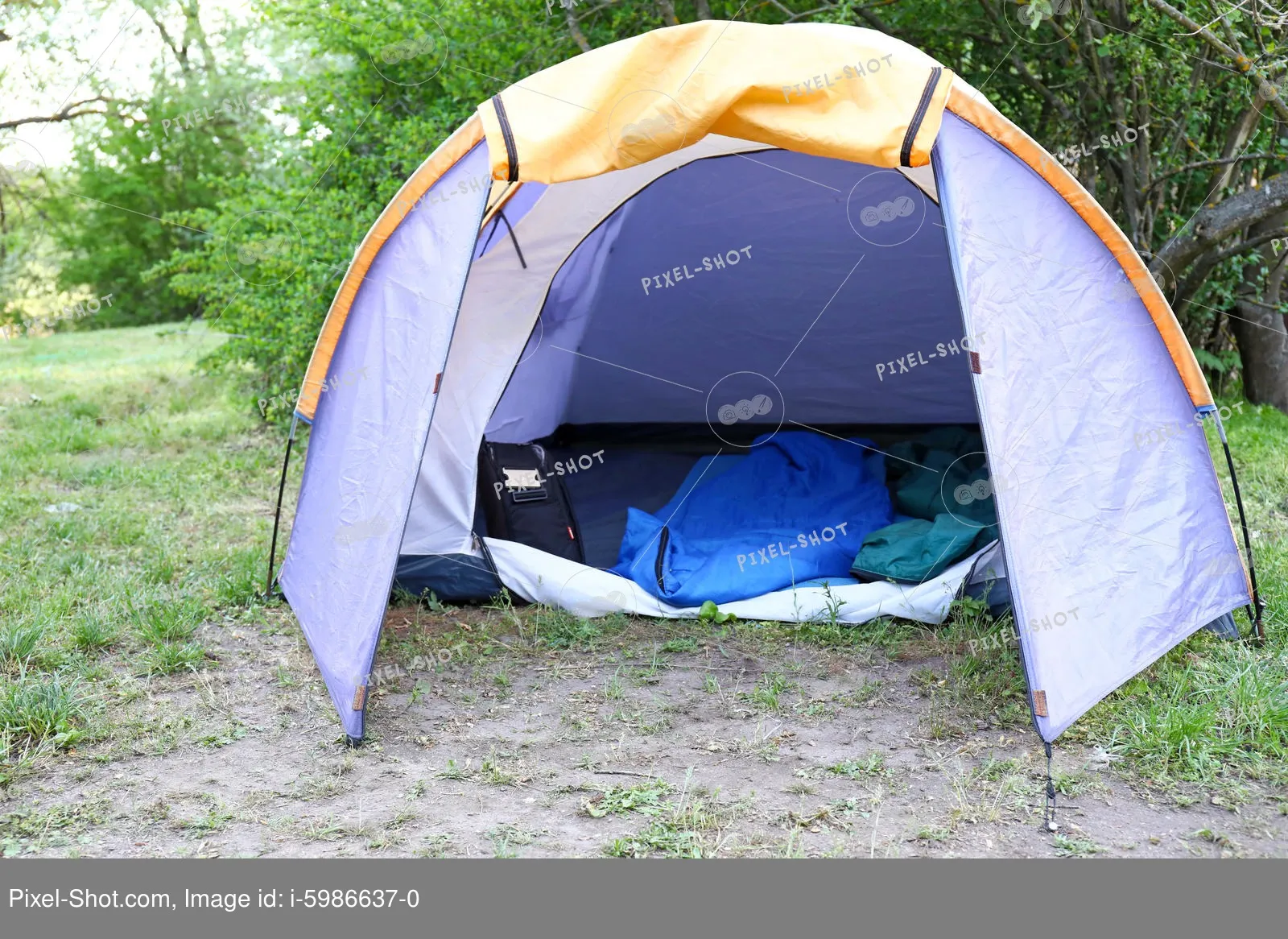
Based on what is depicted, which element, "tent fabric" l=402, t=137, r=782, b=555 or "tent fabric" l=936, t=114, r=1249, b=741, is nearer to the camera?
"tent fabric" l=936, t=114, r=1249, b=741

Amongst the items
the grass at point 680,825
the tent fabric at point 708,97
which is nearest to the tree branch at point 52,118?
the tent fabric at point 708,97

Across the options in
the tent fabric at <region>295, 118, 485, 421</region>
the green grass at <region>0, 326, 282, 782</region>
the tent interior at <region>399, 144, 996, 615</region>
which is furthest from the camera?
the tent interior at <region>399, 144, 996, 615</region>

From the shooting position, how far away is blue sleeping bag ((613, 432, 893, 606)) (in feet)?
10.4

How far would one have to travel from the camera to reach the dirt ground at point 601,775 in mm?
1925

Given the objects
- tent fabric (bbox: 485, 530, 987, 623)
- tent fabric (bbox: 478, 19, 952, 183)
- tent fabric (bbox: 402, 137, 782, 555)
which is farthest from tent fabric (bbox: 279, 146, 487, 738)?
tent fabric (bbox: 485, 530, 987, 623)

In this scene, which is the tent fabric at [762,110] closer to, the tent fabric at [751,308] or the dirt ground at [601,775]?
the dirt ground at [601,775]

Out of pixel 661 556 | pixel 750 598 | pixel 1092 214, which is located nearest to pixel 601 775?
pixel 750 598

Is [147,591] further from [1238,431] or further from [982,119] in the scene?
[1238,431]

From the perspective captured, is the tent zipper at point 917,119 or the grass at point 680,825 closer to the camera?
the grass at point 680,825

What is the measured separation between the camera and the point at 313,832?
1979mm

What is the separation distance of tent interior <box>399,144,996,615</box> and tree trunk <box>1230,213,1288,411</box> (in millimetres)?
1787

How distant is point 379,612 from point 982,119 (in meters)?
1.76

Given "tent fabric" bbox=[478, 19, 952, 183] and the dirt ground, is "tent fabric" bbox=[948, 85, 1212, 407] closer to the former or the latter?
"tent fabric" bbox=[478, 19, 952, 183]

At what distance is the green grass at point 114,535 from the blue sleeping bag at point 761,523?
1301mm
